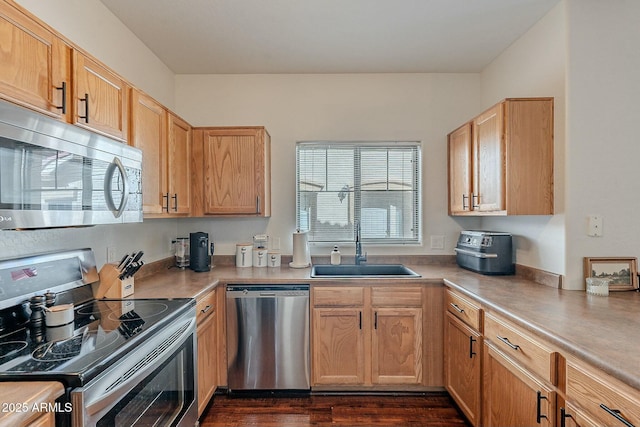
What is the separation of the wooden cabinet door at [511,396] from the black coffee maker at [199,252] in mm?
2084

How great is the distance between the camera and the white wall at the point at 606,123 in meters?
1.97

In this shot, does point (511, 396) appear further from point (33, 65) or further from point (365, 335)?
point (33, 65)

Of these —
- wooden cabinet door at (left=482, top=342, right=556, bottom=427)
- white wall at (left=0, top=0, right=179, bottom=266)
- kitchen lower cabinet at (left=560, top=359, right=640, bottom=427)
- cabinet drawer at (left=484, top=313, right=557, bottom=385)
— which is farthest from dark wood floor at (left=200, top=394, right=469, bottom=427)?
white wall at (left=0, top=0, right=179, bottom=266)

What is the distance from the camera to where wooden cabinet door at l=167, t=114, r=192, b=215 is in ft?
7.89

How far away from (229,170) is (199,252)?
2.30 ft

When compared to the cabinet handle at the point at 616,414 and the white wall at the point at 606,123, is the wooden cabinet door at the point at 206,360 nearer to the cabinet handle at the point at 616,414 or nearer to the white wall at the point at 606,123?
the cabinet handle at the point at 616,414

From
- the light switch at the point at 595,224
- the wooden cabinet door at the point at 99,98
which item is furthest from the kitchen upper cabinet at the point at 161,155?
the light switch at the point at 595,224

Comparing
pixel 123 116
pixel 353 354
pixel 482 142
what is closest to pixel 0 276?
pixel 123 116

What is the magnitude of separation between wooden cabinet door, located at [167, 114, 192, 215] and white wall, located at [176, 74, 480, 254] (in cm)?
51

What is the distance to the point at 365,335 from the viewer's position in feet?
8.21

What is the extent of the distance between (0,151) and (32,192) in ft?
0.53

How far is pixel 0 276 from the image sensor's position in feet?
4.47

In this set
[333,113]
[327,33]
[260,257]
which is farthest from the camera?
[333,113]

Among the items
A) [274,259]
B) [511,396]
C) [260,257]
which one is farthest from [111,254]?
[511,396]
